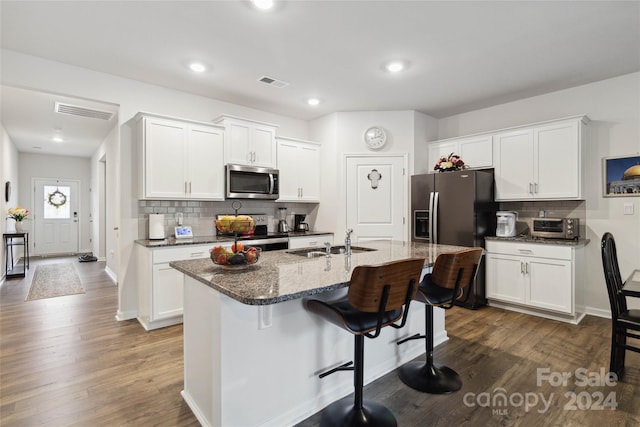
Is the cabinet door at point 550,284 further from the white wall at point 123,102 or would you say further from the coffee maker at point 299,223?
the white wall at point 123,102

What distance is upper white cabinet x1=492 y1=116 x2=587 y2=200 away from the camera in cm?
356

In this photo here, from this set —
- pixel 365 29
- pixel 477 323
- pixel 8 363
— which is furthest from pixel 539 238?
pixel 8 363

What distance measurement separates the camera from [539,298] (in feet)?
11.9

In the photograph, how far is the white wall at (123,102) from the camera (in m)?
3.04

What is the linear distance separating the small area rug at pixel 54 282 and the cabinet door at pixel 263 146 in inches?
130

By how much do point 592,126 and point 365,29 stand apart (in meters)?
3.00

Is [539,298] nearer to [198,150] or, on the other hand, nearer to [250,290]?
[250,290]

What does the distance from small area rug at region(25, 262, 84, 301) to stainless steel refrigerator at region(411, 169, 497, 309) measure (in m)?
→ 5.11

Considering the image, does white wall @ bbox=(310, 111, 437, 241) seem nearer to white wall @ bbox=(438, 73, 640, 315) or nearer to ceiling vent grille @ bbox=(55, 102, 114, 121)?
white wall @ bbox=(438, 73, 640, 315)

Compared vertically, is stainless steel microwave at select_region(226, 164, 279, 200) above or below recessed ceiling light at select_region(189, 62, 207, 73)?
below

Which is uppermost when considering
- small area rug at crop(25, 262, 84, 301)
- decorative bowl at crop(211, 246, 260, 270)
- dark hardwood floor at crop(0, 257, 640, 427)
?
decorative bowl at crop(211, 246, 260, 270)

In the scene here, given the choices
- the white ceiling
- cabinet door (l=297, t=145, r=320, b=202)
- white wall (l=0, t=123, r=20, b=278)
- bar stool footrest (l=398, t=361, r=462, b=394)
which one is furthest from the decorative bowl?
white wall (l=0, t=123, r=20, b=278)

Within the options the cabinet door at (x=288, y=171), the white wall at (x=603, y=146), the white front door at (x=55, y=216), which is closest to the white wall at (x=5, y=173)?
the white front door at (x=55, y=216)

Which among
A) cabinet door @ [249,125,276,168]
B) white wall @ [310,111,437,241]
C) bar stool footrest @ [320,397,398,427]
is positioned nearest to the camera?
bar stool footrest @ [320,397,398,427]
